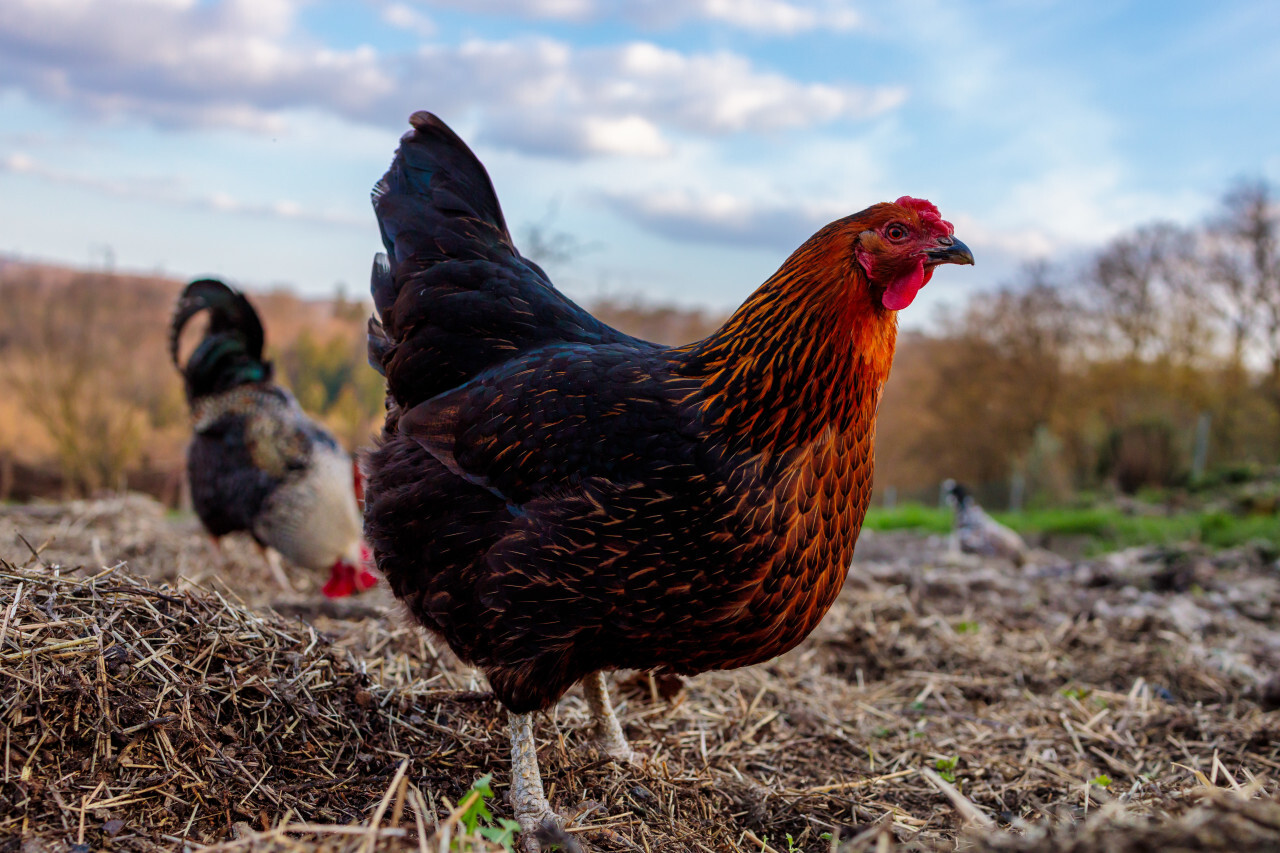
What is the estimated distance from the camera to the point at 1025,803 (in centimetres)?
298

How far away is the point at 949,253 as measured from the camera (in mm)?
2473

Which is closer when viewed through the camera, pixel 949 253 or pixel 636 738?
pixel 949 253

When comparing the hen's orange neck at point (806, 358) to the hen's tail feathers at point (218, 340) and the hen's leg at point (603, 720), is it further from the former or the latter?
the hen's tail feathers at point (218, 340)

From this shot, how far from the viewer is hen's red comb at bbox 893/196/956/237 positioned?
2.50 m

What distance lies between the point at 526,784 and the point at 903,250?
196 cm

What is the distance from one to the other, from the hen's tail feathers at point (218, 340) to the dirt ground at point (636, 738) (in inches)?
91.7

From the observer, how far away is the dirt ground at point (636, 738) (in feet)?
6.58

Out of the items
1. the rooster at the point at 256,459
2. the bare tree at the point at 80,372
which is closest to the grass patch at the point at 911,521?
the rooster at the point at 256,459

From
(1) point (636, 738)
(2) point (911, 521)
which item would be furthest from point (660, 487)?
A: (2) point (911, 521)

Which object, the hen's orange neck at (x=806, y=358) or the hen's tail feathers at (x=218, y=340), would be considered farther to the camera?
the hen's tail feathers at (x=218, y=340)

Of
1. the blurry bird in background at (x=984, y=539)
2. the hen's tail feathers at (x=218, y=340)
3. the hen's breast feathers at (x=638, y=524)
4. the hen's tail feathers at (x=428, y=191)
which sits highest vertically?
the hen's tail feathers at (x=428, y=191)

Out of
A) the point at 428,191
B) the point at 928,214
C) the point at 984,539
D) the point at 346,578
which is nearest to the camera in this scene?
the point at 928,214

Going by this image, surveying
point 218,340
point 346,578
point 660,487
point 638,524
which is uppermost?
point 218,340

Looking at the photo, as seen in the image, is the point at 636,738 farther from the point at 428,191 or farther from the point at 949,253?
the point at 428,191
